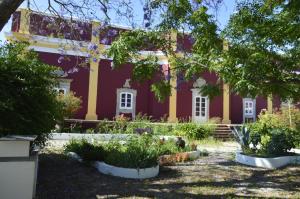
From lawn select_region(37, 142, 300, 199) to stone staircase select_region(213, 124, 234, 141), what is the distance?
387 inches

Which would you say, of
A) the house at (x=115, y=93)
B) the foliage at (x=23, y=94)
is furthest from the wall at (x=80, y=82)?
the foliage at (x=23, y=94)

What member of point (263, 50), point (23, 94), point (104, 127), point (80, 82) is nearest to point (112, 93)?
point (80, 82)

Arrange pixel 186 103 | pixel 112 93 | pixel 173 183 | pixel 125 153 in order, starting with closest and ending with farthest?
pixel 173 183
pixel 125 153
pixel 112 93
pixel 186 103

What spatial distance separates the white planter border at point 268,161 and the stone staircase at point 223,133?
28.1 ft

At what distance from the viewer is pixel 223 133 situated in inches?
806

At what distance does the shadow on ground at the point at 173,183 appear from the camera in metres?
6.37

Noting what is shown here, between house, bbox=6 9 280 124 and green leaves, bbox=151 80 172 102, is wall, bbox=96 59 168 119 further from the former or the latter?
green leaves, bbox=151 80 172 102

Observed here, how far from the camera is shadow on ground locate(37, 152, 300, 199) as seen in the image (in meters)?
6.37

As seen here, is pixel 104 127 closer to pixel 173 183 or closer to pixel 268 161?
pixel 268 161

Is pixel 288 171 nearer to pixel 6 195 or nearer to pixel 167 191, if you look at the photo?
pixel 167 191

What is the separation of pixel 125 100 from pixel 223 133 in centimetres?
647

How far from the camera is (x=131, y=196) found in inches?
244

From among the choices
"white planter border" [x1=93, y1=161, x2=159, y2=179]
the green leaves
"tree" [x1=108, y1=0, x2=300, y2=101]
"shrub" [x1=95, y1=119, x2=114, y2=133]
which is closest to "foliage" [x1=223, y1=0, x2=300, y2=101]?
"tree" [x1=108, y1=0, x2=300, y2=101]

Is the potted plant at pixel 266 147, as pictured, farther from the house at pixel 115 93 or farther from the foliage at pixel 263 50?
the house at pixel 115 93
